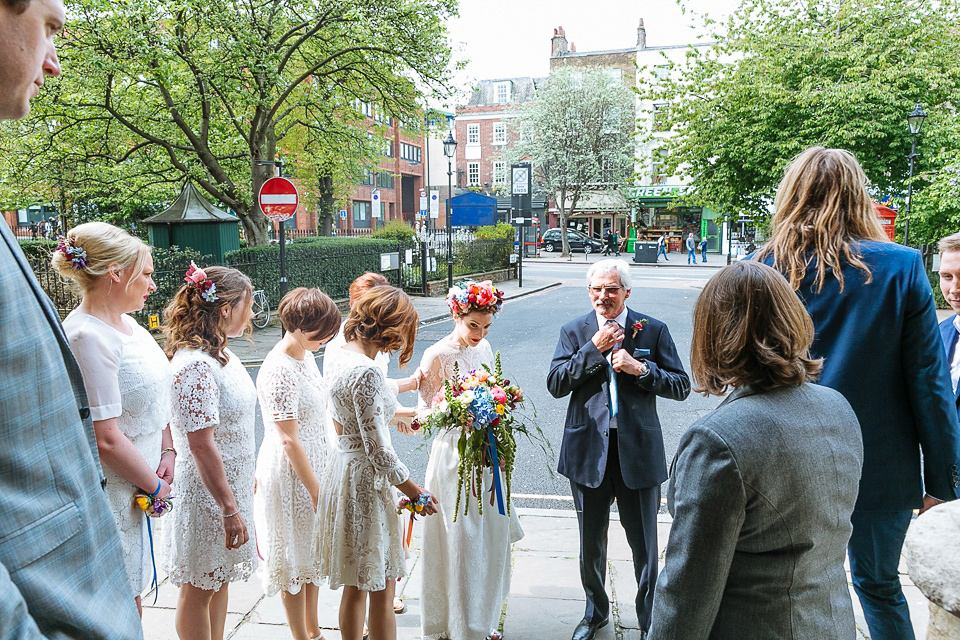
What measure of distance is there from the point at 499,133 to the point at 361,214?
14097 millimetres

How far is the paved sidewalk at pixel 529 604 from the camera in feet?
11.5

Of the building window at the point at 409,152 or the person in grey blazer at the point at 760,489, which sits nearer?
the person in grey blazer at the point at 760,489

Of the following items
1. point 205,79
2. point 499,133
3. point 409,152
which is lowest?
point 205,79

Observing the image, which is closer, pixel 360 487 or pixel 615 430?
pixel 360 487

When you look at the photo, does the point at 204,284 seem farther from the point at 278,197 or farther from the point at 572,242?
the point at 572,242

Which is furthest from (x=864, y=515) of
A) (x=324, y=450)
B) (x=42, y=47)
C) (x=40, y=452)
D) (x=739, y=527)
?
(x=42, y=47)

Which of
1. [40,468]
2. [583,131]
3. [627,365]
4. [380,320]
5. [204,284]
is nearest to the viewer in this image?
[40,468]

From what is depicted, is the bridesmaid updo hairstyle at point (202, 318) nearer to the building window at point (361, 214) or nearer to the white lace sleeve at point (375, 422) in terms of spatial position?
the white lace sleeve at point (375, 422)

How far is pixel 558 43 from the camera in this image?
5219cm

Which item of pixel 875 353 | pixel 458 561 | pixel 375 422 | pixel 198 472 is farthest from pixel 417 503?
pixel 875 353

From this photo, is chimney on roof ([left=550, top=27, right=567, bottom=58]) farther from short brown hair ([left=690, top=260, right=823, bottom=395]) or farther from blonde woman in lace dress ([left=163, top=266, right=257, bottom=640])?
short brown hair ([left=690, top=260, right=823, bottom=395])

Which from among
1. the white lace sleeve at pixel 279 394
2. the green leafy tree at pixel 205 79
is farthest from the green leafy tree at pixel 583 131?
the white lace sleeve at pixel 279 394

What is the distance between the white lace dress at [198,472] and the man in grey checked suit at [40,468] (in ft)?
5.39

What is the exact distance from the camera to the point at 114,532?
125cm
